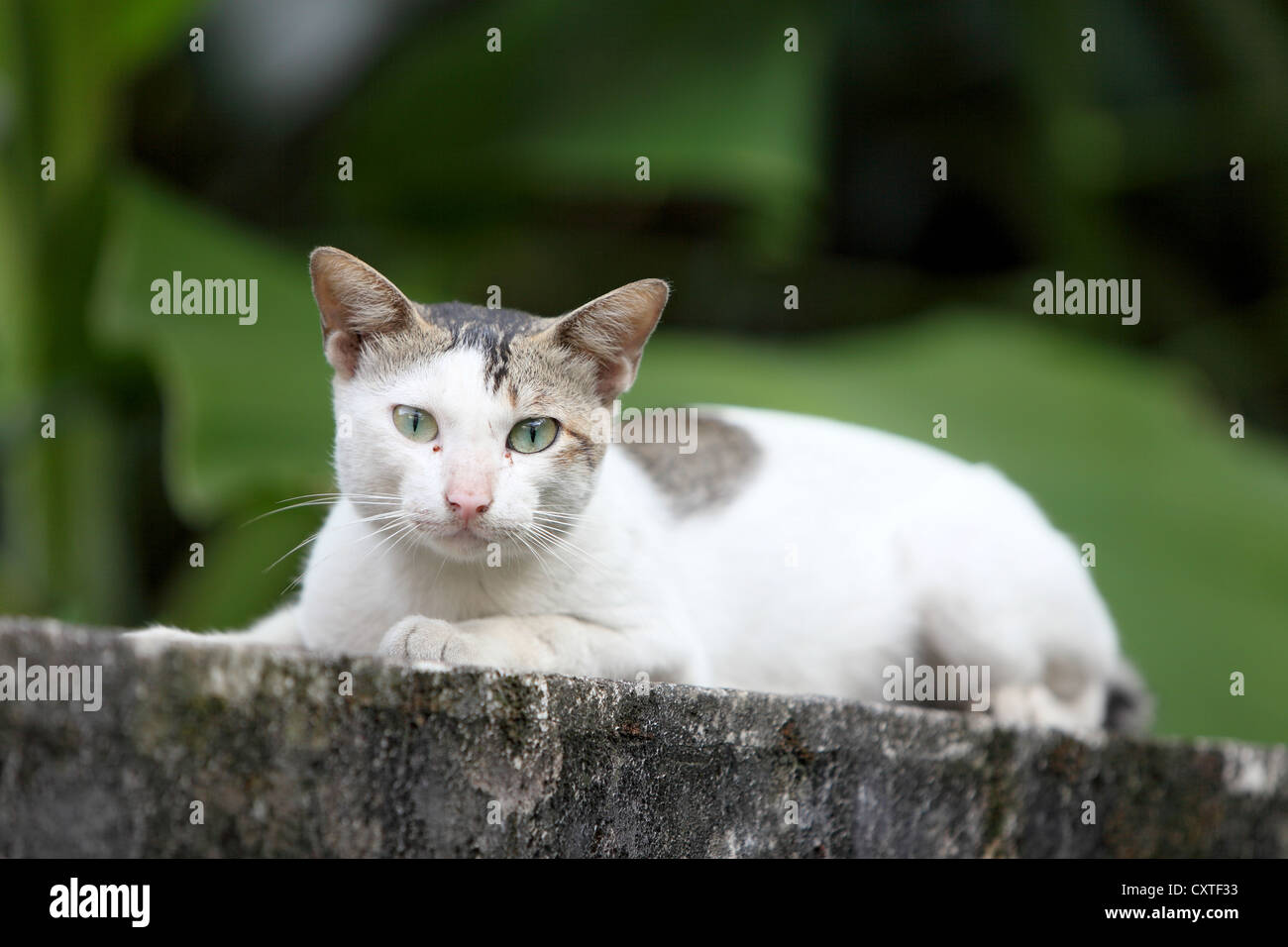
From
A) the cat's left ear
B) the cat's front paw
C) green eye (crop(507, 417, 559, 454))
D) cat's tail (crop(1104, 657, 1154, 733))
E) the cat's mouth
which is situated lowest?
cat's tail (crop(1104, 657, 1154, 733))

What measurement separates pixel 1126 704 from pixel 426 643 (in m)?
1.41

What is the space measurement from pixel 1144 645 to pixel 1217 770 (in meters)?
1.06

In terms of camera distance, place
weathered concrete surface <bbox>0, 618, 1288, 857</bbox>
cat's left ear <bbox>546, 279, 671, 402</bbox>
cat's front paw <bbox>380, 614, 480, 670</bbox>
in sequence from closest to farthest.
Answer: weathered concrete surface <bbox>0, 618, 1288, 857</bbox>, cat's front paw <bbox>380, 614, 480, 670</bbox>, cat's left ear <bbox>546, 279, 671, 402</bbox>

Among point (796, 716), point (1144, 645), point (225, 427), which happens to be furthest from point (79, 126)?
point (1144, 645)

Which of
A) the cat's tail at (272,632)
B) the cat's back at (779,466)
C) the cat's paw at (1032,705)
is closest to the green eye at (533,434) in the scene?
the cat's tail at (272,632)

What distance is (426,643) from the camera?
→ 4.27 feet

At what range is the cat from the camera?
137cm

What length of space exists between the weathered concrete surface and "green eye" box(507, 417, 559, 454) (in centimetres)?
27

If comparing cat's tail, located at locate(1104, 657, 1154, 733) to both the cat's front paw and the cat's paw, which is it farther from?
the cat's front paw

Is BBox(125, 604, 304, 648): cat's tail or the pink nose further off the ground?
the pink nose

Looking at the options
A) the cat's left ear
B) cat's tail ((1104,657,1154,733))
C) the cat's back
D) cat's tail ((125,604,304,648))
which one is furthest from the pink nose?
cat's tail ((1104,657,1154,733))

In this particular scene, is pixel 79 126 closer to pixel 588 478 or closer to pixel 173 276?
pixel 173 276

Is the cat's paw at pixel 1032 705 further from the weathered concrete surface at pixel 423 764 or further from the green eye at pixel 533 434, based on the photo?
the green eye at pixel 533 434

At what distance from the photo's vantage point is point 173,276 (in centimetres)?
274
